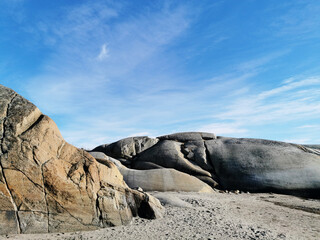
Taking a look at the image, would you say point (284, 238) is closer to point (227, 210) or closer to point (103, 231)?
point (227, 210)

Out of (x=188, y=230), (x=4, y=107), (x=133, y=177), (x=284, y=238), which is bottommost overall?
(x=284, y=238)

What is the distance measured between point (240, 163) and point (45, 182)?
992 centimetres

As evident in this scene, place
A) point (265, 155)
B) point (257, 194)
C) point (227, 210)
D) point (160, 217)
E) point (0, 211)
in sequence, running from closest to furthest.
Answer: point (0, 211)
point (160, 217)
point (227, 210)
point (257, 194)
point (265, 155)

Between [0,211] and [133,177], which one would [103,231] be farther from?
[133,177]

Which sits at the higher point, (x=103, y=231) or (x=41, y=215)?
(x=41, y=215)

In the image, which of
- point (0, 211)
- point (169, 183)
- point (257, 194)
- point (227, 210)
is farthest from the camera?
point (257, 194)

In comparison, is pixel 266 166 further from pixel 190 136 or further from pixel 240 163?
pixel 190 136

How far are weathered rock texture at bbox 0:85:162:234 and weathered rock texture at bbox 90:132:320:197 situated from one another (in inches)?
209

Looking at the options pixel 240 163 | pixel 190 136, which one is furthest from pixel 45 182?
pixel 190 136

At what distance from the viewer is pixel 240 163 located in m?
12.8

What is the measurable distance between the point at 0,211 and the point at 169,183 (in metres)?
6.82

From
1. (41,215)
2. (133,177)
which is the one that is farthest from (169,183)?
(41,215)

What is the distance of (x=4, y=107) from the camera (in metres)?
5.38

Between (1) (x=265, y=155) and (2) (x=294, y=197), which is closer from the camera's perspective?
(2) (x=294, y=197)
